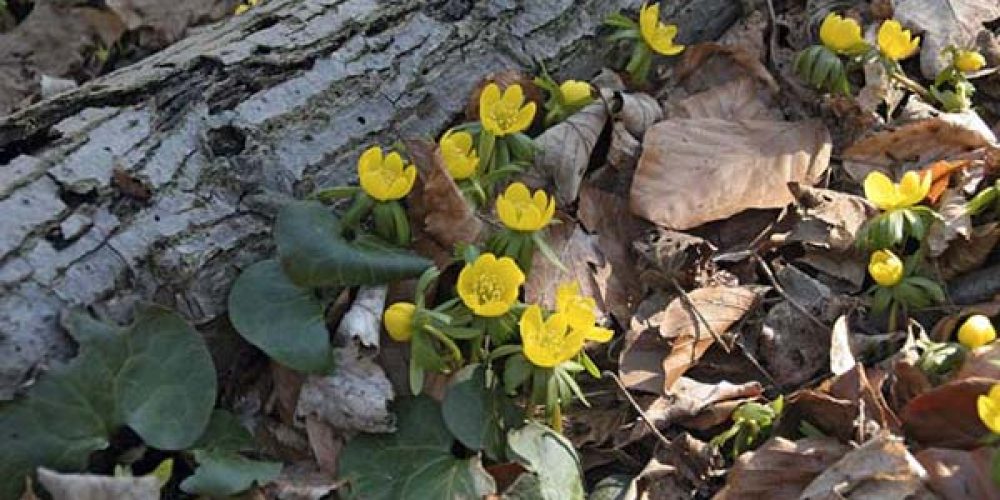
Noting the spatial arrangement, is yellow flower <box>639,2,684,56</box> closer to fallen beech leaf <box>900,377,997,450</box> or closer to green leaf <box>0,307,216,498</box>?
fallen beech leaf <box>900,377,997,450</box>

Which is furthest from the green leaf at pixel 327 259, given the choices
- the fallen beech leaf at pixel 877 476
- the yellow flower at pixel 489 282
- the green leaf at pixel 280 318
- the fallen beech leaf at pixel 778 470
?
the fallen beech leaf at pixel 877 476

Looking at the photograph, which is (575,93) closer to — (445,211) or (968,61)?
(445,211)

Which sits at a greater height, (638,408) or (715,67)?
(715,67)

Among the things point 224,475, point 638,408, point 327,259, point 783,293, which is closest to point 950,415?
point 783,293

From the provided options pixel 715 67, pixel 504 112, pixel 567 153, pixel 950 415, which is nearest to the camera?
pixel 950 415

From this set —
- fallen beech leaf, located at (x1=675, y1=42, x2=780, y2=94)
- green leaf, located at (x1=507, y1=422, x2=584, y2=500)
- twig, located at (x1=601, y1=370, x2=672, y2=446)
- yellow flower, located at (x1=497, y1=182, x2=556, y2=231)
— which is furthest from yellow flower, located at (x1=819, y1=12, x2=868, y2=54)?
green leaf, located at (x1=507, y1=422, x2=584, y2=500)

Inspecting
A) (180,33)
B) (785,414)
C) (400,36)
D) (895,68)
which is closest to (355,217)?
(400,36)

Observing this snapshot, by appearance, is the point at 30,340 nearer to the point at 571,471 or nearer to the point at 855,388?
the point at 571,471

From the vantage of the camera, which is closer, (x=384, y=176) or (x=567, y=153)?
(x=384, y=176)
